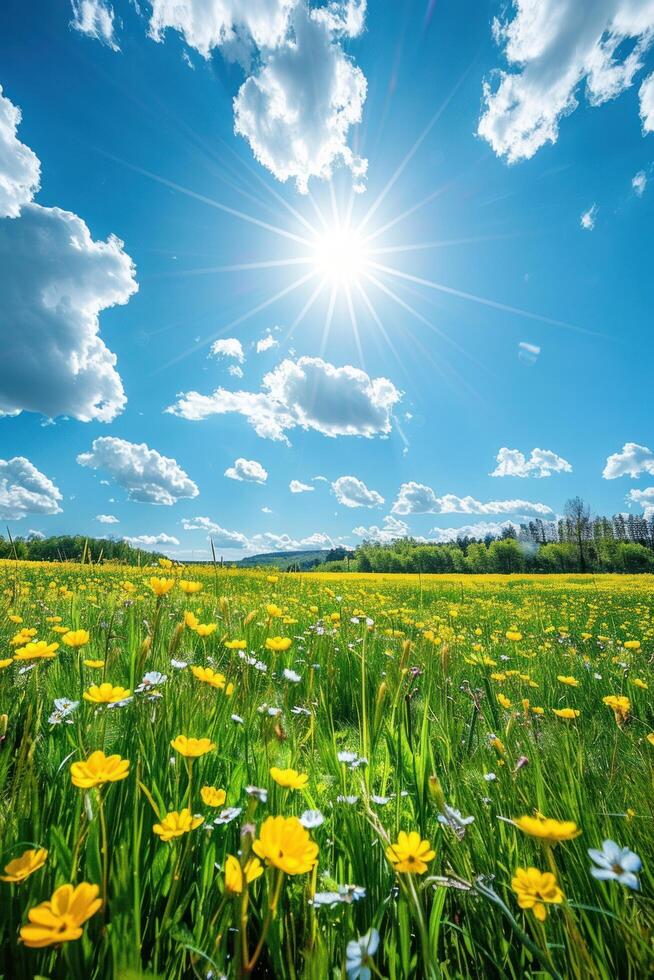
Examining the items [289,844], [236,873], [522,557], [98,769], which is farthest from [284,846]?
[522,557]

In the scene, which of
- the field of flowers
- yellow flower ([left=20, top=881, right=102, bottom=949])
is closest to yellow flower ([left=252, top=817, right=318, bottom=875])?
the field of flowers

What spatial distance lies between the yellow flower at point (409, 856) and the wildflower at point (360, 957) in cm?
11

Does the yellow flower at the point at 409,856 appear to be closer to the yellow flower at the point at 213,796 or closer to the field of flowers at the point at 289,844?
the field of flowers at the point at 289,844

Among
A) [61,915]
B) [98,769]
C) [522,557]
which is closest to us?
[61,915]

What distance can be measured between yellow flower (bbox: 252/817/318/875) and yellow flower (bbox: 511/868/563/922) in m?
0.36

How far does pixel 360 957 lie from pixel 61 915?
20.3 inches

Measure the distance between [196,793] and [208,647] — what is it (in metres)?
1.50

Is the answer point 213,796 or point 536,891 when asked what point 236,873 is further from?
point 536,891

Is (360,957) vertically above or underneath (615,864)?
underneath

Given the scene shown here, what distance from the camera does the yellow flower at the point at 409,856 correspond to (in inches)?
30.6

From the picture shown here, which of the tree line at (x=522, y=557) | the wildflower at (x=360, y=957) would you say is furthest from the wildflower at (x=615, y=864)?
the tree line at (x=522, y=557)

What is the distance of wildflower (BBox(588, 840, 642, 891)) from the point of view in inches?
30.1

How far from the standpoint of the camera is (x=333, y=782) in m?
1.67

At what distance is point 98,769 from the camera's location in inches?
34.3
